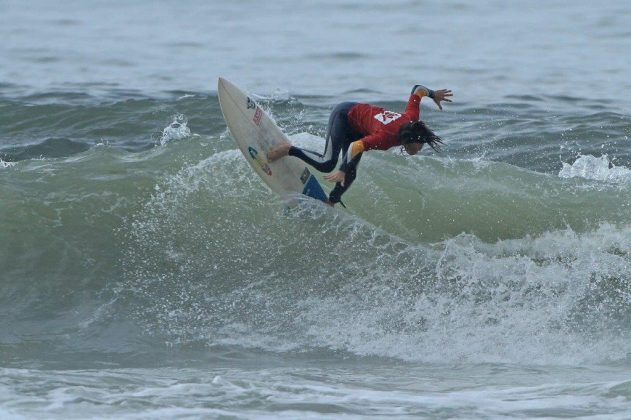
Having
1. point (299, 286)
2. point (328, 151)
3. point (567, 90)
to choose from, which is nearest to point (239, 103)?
point (328, 151)

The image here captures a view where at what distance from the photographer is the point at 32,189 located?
9.83 meters

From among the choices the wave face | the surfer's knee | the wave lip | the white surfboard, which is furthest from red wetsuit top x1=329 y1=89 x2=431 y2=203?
the wave lip

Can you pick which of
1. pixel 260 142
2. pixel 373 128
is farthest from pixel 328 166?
pixel 260 142

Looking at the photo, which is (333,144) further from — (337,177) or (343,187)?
(337,177)

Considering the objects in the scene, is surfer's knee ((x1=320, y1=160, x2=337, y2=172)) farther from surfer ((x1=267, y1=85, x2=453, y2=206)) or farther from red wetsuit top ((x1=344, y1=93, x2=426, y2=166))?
red wetsuit top ((x1=344, y1=93, x2=426, y2=166))

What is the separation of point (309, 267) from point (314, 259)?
13 cm

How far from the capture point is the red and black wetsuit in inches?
328

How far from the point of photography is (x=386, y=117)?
854 cm

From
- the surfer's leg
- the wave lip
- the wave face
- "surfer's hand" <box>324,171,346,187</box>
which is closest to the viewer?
the wave face

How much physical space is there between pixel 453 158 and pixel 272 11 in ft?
54.8

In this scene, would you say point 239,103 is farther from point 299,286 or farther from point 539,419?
point 539,419

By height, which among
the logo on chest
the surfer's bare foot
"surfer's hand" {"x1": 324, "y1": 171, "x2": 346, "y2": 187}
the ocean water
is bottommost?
the ocean water

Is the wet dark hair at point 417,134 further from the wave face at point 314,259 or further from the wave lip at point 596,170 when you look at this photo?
the wave lip at point 596,170

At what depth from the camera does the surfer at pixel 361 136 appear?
829 centimetres
